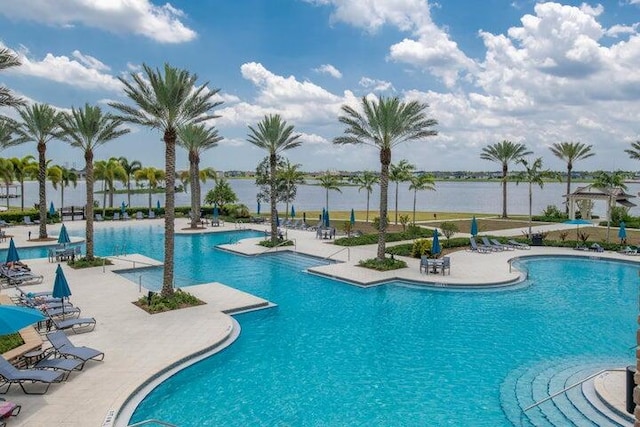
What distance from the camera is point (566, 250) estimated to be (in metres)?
30.0

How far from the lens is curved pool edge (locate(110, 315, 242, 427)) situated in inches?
375

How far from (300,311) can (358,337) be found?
11.0 feet

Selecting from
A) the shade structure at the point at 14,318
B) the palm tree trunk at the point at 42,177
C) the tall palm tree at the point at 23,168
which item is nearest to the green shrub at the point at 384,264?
the shade structure at the point at 14,318

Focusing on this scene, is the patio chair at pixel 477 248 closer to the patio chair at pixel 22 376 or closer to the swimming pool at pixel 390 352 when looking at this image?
the swimming pool at pixel 390 352

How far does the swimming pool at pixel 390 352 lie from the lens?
10359 mm

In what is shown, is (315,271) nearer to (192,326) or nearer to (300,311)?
(300,311)

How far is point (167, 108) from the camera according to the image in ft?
57.9

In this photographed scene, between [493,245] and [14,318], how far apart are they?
27404 mm

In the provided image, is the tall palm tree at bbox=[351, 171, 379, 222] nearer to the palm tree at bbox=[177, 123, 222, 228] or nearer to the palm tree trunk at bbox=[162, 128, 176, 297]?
the palm tree at bbox=[177, 123, 222, 228]

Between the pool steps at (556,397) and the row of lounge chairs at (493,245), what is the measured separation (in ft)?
56.4

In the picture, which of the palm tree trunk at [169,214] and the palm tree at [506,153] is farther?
the palm tree at [506,153]

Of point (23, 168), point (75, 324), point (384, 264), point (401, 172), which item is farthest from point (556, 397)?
point (23, 168)

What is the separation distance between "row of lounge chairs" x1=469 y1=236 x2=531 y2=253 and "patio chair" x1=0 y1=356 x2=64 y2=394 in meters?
24.9

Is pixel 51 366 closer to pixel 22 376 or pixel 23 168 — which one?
pixel 22 376
